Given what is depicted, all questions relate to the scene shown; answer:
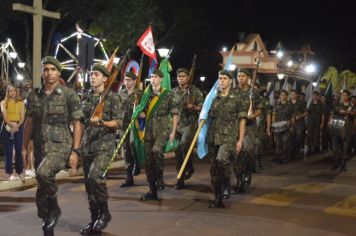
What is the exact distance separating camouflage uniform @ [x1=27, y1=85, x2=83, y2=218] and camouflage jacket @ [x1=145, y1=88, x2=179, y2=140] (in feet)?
9.09

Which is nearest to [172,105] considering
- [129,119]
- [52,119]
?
[129,119]

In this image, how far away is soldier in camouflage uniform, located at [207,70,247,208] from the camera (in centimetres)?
825

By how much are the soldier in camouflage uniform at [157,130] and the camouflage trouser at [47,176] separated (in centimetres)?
277

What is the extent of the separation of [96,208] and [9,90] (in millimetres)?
5118

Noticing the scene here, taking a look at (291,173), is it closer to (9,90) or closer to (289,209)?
(289,209)

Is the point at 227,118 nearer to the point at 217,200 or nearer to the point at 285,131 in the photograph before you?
the point at 217,200

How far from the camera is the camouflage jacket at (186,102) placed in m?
10.4

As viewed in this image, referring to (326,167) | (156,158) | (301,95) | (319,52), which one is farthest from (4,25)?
(319,52)

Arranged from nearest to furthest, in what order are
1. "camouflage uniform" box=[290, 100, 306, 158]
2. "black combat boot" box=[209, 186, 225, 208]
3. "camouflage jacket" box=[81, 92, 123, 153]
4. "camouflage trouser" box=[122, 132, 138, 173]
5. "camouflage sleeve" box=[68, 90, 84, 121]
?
"camouflage sleeve" box=[68, 90, 84, 121]
"camouflage jacket" box=[81, 92, 123, 153]
"black combat boot" box=[209, 186, 225, 208]
"camouflage trouser" box=[122, 132, 138, 173]
"camouflage uniform" box=[290, 100, 306, 158]

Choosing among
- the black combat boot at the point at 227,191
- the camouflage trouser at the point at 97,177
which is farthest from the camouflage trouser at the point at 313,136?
the camouflage trouser at the point at 97,177

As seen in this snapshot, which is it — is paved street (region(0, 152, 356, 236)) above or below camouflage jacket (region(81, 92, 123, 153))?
below

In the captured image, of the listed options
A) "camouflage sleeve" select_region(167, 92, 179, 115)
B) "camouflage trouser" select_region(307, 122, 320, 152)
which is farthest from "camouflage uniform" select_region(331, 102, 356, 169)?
"camouflage sleeve" select_region(167, 92, 179, 115)

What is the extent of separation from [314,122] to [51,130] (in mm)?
12802

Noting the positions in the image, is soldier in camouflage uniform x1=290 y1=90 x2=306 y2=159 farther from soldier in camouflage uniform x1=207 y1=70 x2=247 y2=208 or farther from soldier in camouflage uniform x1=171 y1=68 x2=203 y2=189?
soldier in camouflage uniform x1=207 y1=70 x2=247 y2=208
